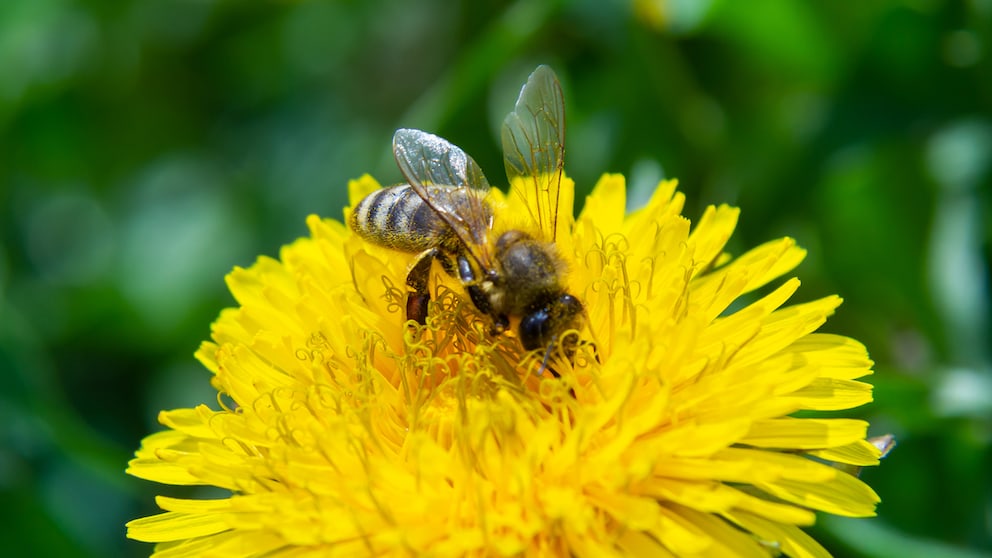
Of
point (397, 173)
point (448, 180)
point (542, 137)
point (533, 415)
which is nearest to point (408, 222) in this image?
point (448, 180)

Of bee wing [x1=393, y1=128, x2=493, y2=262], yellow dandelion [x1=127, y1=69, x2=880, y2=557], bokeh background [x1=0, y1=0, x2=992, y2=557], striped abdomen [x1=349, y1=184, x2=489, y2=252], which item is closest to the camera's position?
yellow dandelion [x1=127, y1=69, x2=880, y2=557]

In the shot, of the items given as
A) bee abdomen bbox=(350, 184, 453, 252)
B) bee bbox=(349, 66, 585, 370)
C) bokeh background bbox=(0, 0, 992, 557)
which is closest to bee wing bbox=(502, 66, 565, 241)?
bee bbox=(349, 66, 585, 370)

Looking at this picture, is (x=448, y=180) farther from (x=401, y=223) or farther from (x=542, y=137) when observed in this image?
(x=542, y=137)

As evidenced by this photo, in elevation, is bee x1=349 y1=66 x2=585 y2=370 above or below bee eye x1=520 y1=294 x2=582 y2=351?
above

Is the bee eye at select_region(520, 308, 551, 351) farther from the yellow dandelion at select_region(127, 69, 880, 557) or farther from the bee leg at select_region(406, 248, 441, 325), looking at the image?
the bee leg at select_region(406, 248, 441, 325)

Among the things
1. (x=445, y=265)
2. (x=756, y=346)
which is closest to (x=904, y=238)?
(x=756, y=346)

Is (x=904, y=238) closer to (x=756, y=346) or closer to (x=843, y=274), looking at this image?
(x=843, y=274)

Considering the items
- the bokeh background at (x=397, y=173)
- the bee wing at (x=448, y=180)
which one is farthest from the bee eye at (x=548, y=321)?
the bokeh background at (x=397, y=173)

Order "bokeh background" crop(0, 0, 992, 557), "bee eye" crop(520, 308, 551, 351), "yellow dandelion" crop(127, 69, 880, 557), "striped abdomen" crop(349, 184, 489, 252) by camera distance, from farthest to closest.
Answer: "bokeh background" crop(0, 0, 992, 557) < "striped abdomen" crop(349, 184, 489, 252) < "bee eye" crop(520, 308, 551, 351) < "yellow dandelion" crop(127, 69, 880, 557)
